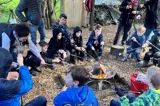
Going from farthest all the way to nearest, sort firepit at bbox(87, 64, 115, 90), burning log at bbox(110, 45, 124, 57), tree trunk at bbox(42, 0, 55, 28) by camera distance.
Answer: tree trunk at bbox(42, 0, 55, 28) < burning log at bbox(110, 45, 124, 57) < firepit at bbox(87, 64, 115, 90)

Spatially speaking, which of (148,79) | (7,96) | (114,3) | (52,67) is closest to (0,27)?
(52,67)

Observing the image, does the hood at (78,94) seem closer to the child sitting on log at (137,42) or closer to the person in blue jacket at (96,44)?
the person in blue jacket at (96,44)

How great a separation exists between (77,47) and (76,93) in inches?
142

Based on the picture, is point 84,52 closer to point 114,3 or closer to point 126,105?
point 126,105

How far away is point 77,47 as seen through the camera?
6.65 metres

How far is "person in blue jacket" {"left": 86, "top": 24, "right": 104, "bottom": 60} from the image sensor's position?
22.3 feet

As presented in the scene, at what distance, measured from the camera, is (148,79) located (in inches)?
129

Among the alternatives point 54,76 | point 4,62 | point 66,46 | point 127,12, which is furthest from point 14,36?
point 127,12

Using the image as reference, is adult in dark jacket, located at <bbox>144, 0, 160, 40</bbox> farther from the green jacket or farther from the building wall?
the green jacket

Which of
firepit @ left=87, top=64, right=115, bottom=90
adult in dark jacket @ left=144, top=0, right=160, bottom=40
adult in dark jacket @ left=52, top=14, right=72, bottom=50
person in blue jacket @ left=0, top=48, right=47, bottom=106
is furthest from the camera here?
adult in dark jacket @ left=144, top=0, right=160, bottom=40

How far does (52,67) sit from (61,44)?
2.28 feet

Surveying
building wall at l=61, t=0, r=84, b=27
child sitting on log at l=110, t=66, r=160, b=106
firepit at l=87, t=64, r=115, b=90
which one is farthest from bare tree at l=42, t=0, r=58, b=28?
child sitting on log at l=110, t=66, r=160, b=106

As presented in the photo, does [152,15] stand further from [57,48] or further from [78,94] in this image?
[78,94]

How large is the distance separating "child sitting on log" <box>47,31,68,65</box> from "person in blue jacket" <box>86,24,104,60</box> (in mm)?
690
